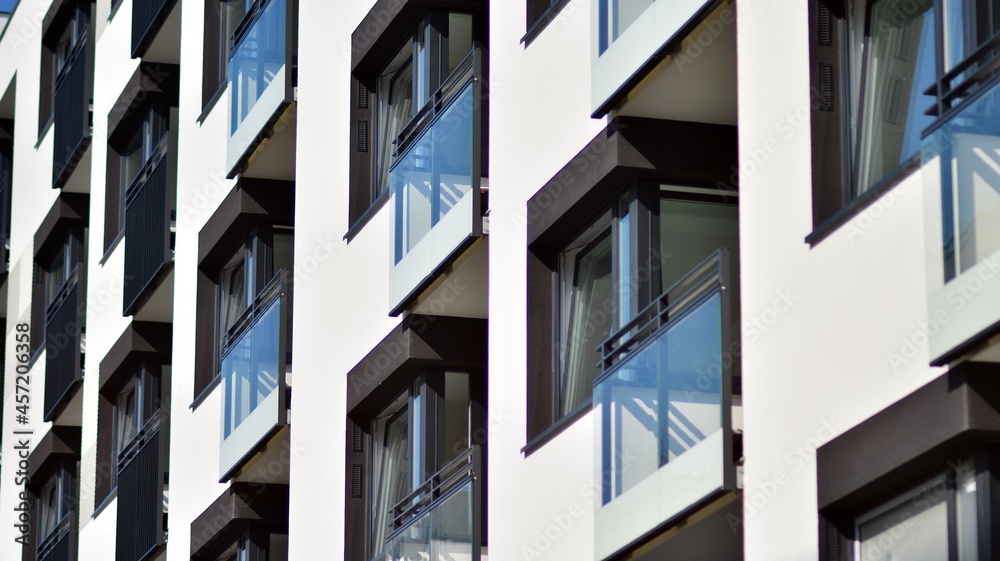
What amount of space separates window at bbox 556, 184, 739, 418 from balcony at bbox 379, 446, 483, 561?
4.47 ft

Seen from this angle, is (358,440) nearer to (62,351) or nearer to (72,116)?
(62,351)

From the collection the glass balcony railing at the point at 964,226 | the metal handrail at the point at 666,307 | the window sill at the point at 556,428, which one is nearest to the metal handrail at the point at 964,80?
the glass balcony railing at the point at 964,226

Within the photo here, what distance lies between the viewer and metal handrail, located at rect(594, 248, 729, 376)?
45.9ft

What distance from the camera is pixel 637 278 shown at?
16.0 metres

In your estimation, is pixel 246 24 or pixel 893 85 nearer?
pixel 893 85

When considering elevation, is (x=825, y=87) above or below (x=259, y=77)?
below

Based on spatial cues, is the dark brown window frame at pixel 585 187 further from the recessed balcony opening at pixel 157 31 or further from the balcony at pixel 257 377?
the recessed balcony opening at pixel 157 31

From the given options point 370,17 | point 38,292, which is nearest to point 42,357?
point 38,292

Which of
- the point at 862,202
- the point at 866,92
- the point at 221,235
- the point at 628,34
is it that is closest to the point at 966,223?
the point at 862,202

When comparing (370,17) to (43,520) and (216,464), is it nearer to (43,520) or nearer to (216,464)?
(216,464)

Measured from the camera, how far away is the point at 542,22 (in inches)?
703

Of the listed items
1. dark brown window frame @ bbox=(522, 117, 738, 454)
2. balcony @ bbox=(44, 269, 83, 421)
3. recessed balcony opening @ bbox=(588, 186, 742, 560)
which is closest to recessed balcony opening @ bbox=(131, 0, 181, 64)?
balcony @ bbox=(44, 269, 83, 421)

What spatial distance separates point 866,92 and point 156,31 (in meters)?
19.4

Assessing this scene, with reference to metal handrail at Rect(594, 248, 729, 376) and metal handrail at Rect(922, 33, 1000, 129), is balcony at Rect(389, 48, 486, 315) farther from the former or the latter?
metal handrail at Rect(922, 33, 1000, 129)
